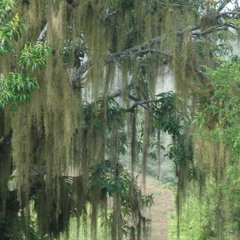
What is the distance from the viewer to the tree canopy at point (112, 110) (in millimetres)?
7719

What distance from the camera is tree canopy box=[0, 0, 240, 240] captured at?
7.72 metres

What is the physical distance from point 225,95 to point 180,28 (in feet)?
6.76

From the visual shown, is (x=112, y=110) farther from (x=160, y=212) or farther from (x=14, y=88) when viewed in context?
(x=160, y=212)

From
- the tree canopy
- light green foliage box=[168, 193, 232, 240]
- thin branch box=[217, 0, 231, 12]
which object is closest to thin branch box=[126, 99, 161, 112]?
the tree canopy

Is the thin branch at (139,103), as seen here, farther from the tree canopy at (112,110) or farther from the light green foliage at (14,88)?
→ the light green foliage at (14,88)

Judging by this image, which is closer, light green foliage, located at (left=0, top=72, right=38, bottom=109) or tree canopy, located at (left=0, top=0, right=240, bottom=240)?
light green foliage, located at (left=0, top=72, right=38, bottom=109)

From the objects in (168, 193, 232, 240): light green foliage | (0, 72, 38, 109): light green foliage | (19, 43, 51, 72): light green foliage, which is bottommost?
(168, 193, 232, 240): light green foliage

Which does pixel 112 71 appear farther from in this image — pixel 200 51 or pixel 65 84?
pixel 65 84

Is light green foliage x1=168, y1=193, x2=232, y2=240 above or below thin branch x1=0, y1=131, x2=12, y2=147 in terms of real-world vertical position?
below

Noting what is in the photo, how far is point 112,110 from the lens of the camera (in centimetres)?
971

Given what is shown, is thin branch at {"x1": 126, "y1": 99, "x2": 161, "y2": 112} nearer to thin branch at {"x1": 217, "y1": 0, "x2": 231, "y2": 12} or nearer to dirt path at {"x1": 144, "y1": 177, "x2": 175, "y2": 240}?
thin branch at {"x1": 217, "y1": 0, "x2": 231, "y2": 12}

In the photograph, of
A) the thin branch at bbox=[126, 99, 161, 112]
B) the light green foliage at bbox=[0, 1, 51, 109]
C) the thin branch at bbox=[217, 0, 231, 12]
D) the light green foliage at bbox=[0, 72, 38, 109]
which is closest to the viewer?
the light green foliage at bbox=[0, 1, 51, 109]

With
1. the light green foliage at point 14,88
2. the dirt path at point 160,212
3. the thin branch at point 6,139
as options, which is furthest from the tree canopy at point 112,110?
the dirt path at point 160,212

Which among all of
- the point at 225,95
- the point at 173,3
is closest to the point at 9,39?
the point at 225,95
